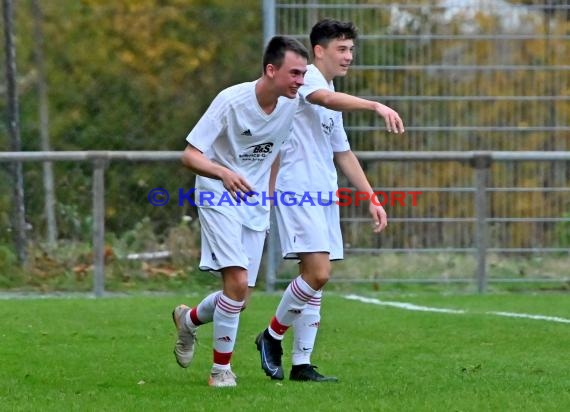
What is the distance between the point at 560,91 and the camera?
45.3 ft

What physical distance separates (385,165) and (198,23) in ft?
8.43

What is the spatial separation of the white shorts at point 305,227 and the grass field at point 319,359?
2.25ft

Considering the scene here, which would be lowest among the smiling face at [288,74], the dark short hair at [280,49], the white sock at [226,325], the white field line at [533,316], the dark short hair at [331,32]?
the white field line at [533,316]

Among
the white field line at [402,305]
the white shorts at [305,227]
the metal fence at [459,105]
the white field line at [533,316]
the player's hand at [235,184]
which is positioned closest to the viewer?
the player's hand at [235,184]

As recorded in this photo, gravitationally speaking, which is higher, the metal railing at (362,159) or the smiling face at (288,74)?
the smiling face at (288,74)

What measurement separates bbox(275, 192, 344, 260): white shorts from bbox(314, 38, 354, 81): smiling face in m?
0.70

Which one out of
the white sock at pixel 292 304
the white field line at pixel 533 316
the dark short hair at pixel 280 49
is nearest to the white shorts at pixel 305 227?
the white sock at pixel 292 304

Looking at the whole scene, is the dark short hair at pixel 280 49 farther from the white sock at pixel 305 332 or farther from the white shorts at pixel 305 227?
the white sock at pixel 305 332

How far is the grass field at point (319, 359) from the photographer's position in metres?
6.53

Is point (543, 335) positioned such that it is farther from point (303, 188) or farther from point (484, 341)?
point (303, 188)

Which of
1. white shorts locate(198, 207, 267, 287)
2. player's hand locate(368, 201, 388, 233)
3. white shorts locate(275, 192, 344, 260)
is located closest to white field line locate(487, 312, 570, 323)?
player's hand locate(368, 201, 388, 233)

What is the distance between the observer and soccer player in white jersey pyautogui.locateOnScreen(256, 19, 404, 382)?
300 inches

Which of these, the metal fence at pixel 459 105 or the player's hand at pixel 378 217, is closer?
the player's hand at pixel 378 217

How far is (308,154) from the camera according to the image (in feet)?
25.3
